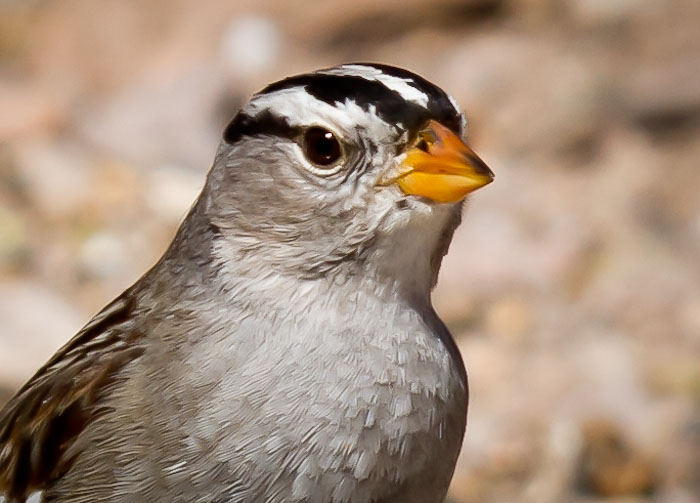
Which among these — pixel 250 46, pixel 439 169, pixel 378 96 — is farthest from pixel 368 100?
pixel 250 46

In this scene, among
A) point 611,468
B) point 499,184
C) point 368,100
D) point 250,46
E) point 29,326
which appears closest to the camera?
point 368,100

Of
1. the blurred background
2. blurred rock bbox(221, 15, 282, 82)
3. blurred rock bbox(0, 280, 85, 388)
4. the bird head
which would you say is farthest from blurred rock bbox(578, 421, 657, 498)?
blurred rock bbox(221, 15, 282, 82)

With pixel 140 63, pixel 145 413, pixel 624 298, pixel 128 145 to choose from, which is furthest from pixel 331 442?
pixel 140 63

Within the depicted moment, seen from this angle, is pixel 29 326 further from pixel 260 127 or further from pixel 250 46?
pixel 260 127

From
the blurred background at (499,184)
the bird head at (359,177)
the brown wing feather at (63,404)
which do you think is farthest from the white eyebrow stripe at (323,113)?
the blurred background at (499,184)

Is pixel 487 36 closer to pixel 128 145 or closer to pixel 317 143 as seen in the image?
pixel 128 145

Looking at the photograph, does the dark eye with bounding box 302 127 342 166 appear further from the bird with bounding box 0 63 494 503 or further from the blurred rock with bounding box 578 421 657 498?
the blurred rock with bounding box 578 421 657 498
